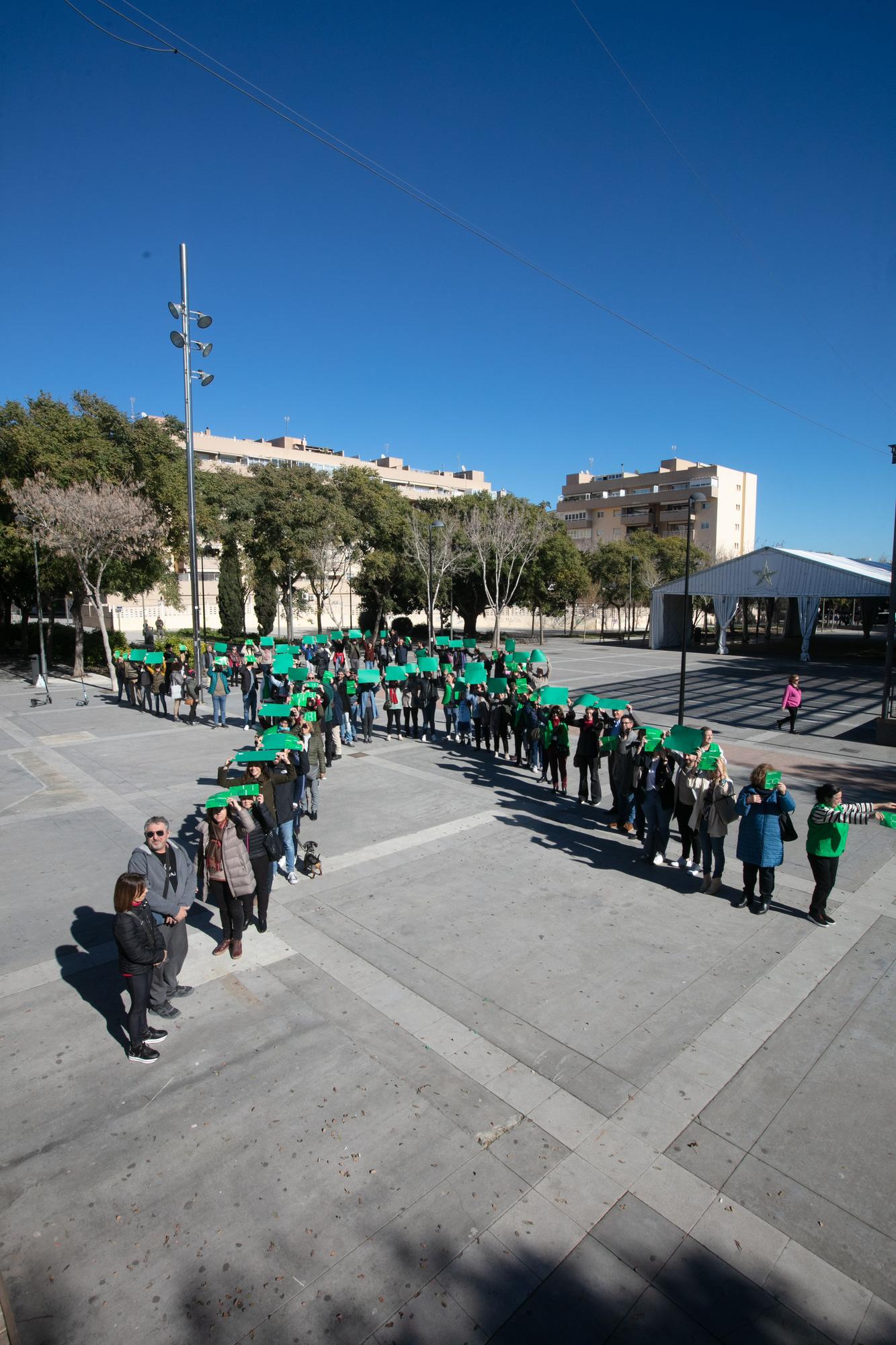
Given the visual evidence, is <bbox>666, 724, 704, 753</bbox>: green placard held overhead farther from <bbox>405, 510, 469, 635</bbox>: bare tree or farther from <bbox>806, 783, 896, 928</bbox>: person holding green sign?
<bbox>405, 510, 469, 635</bbox>: bare tree

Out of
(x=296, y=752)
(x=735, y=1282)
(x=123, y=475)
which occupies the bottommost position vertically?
(x=735, y=1282)

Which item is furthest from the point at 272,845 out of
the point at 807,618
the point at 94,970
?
the point at 807,618

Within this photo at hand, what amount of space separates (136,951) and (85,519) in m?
19.9

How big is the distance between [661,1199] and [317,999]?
292 cm

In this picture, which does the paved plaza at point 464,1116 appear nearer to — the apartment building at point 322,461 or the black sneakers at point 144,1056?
the black sneakers at point 144,1056

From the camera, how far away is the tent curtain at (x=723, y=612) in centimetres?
3916

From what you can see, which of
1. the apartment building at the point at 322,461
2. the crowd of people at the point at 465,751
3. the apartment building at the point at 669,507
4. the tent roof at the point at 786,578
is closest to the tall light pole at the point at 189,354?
the crowd of people at the point at 465,751

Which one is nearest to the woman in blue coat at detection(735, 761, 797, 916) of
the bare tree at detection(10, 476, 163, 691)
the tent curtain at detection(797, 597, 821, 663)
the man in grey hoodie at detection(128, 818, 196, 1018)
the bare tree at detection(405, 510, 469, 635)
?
the man in grey hoodie at detection(128, 818, 196, 1018)

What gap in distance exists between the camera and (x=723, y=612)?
3944 cm

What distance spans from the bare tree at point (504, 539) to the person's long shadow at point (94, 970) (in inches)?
1111

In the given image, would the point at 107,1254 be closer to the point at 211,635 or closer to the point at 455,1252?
the point at 455,1252

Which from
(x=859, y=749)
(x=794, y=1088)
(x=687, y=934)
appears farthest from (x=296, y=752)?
(x=859, y=749)

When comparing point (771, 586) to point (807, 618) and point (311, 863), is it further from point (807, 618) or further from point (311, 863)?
point (311, 863)

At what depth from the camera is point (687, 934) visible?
6.88 m
